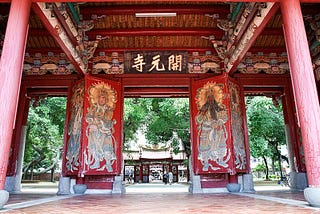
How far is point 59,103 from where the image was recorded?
13102mm

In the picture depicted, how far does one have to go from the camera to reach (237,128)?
7344mm

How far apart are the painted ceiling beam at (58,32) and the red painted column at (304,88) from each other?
401cm

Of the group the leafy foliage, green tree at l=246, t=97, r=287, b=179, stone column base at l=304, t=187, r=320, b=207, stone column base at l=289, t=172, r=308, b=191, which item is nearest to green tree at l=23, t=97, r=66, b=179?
the leafy foliage

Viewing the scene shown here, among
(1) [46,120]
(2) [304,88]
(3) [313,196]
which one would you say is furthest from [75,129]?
(1) [46,120]

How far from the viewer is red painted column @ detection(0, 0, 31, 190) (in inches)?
131

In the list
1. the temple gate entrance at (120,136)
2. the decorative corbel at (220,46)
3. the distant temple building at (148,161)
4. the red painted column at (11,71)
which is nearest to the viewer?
the red painted column at (11,71)

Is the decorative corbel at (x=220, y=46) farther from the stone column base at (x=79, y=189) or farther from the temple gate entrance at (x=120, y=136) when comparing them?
the stone column base at (x=79, y=189)

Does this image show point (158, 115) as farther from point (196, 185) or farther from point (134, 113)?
point (196, 185)

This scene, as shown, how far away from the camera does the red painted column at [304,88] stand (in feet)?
11.4

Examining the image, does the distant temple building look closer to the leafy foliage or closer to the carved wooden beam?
the leafy foliage

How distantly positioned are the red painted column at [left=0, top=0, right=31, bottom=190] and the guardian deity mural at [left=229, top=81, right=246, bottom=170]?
534cm

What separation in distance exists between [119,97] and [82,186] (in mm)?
2611

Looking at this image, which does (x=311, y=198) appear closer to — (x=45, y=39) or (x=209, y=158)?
(x=209, y=158)

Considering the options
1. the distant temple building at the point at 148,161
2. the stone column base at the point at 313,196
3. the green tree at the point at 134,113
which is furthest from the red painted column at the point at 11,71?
the distant temple building at the point at 148,161
